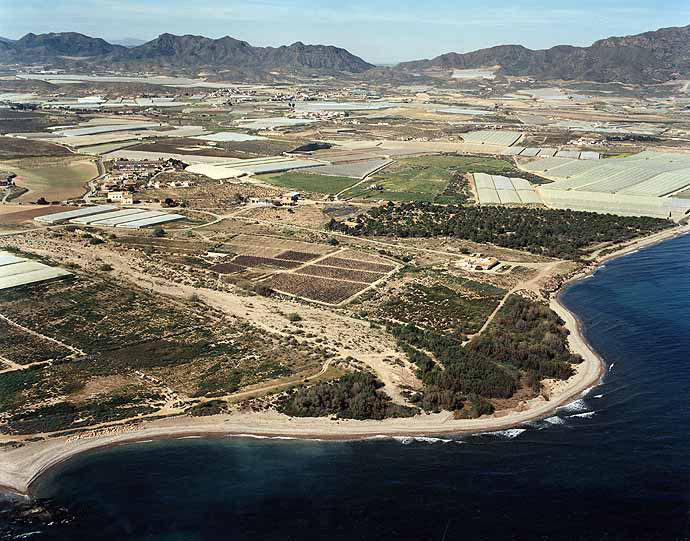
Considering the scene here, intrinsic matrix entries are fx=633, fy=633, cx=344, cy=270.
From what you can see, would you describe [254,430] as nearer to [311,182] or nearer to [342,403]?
[342,403]

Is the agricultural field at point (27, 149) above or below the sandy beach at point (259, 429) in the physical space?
above

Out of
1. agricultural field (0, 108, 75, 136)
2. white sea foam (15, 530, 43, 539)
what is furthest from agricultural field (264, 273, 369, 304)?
agricultural field (0, 108, 75, 136)

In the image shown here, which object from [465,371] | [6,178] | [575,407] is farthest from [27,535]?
[6,178]

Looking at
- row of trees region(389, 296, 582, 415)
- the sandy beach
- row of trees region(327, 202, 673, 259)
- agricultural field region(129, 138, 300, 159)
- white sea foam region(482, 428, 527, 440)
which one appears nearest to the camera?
the sandy beach

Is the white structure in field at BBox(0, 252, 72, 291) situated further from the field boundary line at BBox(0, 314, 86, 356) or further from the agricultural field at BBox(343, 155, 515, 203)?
the agricultural field at BBox(343, 155, 515, 203)

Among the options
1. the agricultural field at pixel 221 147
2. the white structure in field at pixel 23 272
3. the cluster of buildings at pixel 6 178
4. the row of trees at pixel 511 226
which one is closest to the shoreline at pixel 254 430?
the white structure in field at pixel 23 272

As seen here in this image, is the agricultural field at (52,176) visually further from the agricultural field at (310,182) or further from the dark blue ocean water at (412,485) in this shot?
the dark blue ocean water at (412,485)

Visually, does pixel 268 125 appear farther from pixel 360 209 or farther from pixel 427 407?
pixel 427 407
